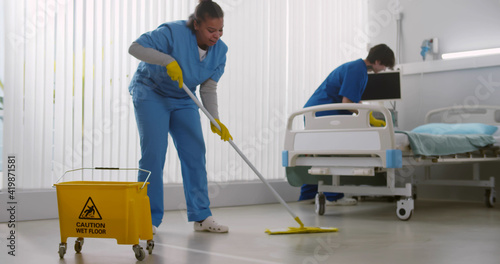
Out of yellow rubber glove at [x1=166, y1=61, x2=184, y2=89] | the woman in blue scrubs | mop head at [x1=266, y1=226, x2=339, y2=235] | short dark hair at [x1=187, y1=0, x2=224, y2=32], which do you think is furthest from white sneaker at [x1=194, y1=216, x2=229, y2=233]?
short dark hair at [x1=187, y1=0, x2=224, y2=32]

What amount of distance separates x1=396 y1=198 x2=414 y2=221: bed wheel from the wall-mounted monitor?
1.77 meters

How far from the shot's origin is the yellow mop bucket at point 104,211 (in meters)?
2.01

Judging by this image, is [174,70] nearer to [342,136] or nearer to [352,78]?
[342,136]

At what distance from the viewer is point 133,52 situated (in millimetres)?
2525

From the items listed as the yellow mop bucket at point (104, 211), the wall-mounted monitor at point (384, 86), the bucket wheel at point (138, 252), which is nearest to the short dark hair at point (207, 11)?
the yellow mop bucket at point (104, 211)

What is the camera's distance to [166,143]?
2766 mm

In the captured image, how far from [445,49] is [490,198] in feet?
5.00

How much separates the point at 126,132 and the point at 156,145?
1.12 m

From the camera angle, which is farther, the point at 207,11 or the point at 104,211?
the point at 207,11

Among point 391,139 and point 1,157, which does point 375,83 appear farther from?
point 1,157

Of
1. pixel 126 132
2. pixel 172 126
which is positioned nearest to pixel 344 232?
pixel 172 126

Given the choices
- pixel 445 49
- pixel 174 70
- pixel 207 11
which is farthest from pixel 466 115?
pixel 174 70

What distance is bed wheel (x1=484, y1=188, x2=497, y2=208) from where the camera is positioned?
4395mm

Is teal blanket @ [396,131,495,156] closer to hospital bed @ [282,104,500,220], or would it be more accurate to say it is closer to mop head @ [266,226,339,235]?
hospital bed @ [282,104,500,220]
